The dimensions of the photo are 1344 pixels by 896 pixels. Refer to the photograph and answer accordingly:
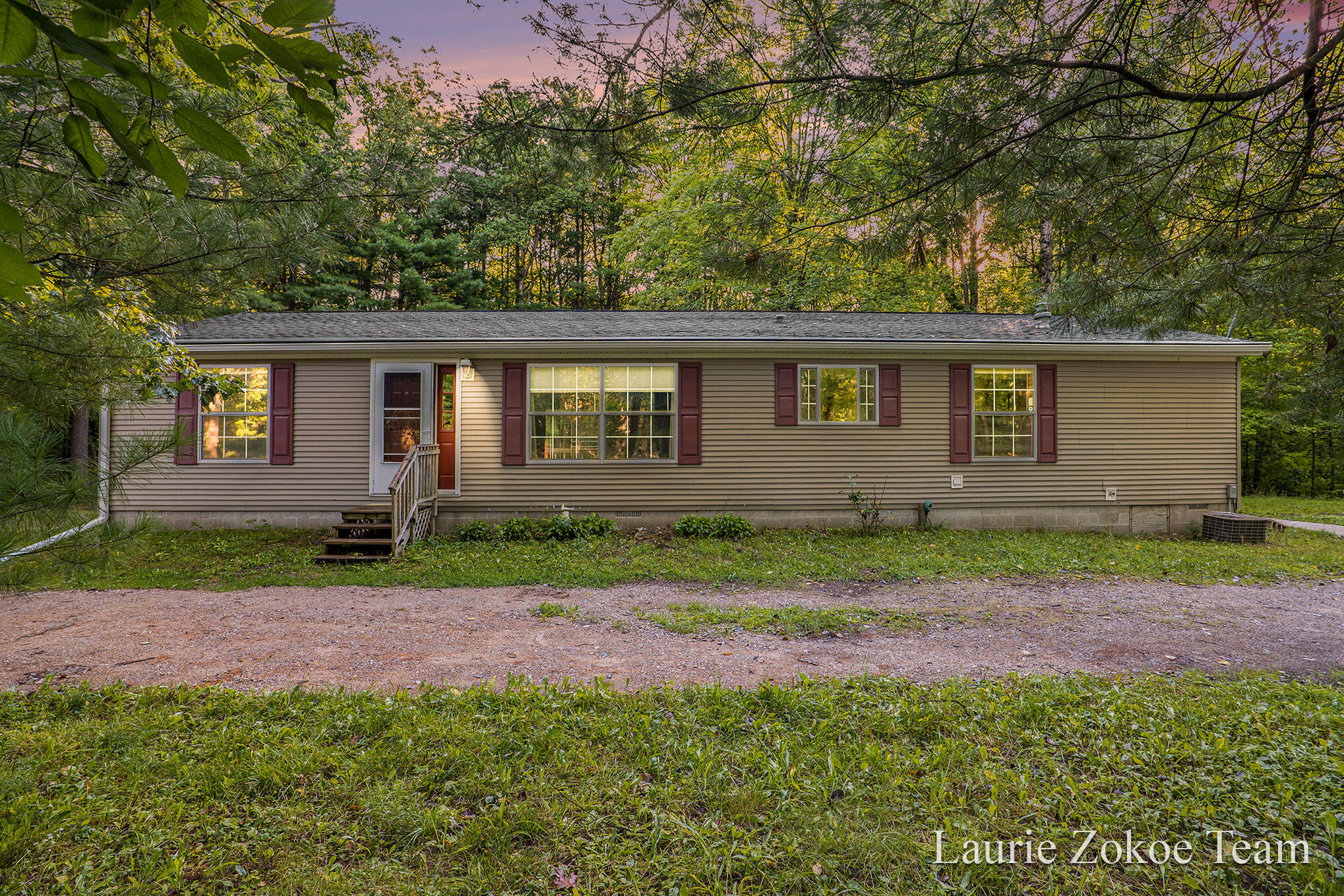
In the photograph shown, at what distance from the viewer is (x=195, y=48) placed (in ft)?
2.97

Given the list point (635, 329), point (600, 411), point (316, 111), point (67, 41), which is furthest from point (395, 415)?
point (67, 41)

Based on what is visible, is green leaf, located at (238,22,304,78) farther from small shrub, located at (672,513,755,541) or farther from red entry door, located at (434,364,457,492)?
red entry door, located at (434,364,457,492)

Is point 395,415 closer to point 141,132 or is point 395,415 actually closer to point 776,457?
point 776,457

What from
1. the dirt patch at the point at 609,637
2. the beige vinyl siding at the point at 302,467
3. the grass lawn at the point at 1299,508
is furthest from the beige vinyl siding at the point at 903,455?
the dirt patch at the point at 609,637

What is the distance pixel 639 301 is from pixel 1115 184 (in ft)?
49.9

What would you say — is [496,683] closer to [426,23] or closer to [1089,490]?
[426,23]

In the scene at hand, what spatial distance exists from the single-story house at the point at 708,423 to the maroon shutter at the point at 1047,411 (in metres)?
0.03

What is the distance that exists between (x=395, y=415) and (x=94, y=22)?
8.81m

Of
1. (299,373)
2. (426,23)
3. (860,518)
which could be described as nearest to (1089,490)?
(860,518)

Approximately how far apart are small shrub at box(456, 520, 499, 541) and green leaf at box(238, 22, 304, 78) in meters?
7.88

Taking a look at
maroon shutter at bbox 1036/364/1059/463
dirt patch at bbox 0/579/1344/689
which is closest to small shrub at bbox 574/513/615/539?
Answer: dirt patch at bbox 0/579/1344/689

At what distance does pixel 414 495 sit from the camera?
811cm

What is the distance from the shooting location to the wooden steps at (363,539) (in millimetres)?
7172

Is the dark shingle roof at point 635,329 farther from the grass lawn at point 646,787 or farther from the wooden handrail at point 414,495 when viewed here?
the grass lawn at point 646,787
